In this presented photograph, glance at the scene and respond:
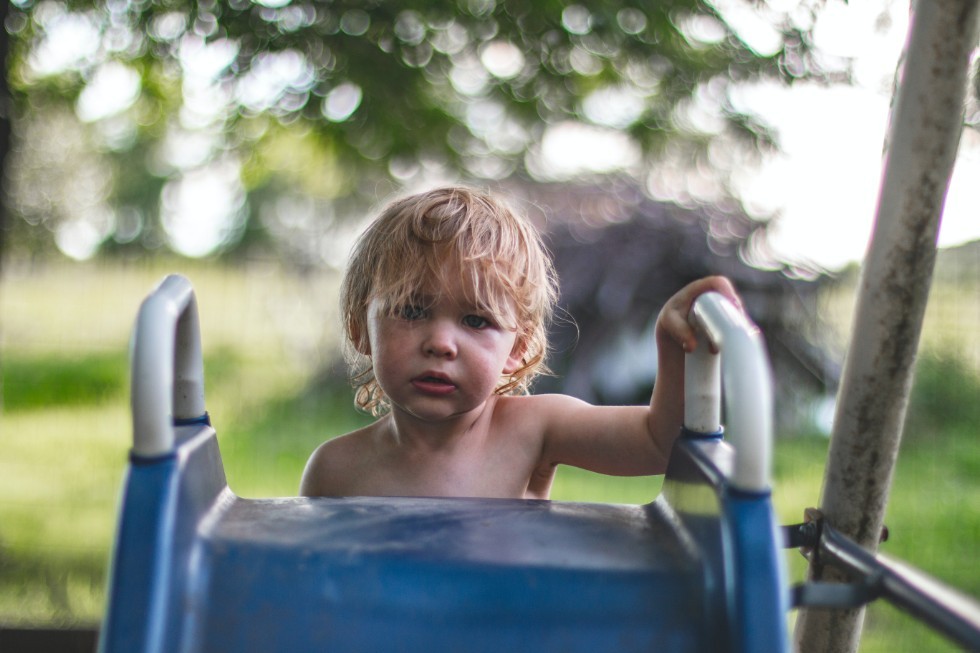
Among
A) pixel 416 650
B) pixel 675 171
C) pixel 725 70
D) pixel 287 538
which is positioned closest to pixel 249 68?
pixel 725 70

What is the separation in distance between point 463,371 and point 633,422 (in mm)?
296

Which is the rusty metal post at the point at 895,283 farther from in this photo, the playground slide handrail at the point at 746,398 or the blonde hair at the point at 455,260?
the blonde hair at the point at 455,260

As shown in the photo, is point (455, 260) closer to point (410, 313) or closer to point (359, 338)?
point (410, 313)

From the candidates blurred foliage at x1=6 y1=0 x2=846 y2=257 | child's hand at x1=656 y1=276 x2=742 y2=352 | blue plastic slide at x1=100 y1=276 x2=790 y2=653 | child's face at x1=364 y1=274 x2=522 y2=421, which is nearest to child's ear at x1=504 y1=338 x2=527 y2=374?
child's face at x1=364 y1=274 x2=522 y2=421

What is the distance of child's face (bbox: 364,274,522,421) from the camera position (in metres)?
1.26

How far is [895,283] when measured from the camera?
1.05 m

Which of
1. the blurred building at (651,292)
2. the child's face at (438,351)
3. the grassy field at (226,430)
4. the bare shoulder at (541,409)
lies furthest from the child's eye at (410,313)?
the blurred building at (651,292)

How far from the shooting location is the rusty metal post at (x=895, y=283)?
101 centimetres

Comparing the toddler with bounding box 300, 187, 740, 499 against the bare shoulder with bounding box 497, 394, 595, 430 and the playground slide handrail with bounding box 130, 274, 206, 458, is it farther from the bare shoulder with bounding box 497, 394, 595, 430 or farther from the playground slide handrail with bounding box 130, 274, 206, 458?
the playground slide handrail with bounding box 130, 274, 206, 458

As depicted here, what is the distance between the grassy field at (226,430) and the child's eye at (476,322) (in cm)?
149

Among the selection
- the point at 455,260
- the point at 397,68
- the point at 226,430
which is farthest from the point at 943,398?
the point at 226,430

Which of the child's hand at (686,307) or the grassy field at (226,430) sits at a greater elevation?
the child's hand at (686,307)

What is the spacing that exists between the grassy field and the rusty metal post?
1555 millimetres

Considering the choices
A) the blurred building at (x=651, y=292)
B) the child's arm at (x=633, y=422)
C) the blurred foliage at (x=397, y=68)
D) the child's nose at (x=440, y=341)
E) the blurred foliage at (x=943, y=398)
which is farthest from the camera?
the blurred building at (x=651, y=292)
